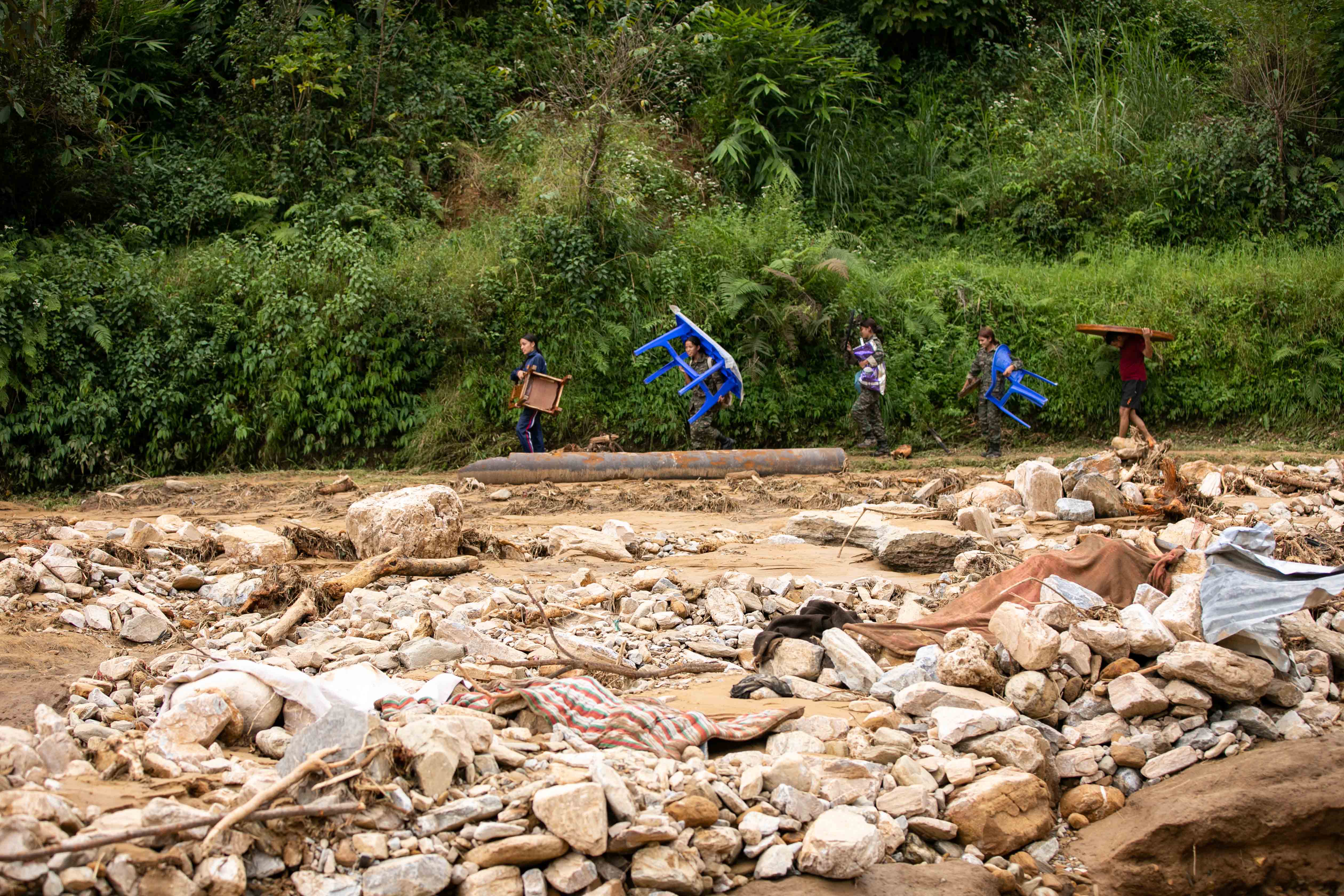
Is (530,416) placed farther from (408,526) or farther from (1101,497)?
(1101,497)

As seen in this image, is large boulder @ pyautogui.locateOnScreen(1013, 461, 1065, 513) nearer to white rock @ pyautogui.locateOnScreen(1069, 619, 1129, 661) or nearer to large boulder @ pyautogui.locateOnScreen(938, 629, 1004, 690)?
white rock @ pyautogui.locateOnScreen(1069, 619, 1129, 661)

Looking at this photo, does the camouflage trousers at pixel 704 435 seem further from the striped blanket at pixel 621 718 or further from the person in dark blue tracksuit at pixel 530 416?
the striped blanket at pixel 621 718

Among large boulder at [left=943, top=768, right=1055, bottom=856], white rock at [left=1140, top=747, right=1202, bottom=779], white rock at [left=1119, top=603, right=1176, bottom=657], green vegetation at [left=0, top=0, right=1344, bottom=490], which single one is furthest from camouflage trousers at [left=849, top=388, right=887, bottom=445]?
large boulder at [left=943, top=768, right=1055, bottom=856]

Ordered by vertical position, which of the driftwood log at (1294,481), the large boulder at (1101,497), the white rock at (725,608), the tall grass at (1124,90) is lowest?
the driftwood log at (1294,481)

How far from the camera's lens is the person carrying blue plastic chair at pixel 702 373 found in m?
12.9

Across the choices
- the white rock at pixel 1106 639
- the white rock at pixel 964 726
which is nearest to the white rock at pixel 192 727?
the white rock at pixel 964 726

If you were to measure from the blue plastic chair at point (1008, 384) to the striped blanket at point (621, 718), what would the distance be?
979 centimetres

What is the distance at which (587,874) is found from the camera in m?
3.46

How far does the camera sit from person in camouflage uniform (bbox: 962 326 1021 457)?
13562mm

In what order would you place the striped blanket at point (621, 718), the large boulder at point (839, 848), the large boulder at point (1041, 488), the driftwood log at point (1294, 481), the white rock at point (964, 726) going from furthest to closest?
1. the driftwood log at point (1294, 481)
2. the large boulder at point (1041, 488)
3. the white rock at point (964, 726)
4. the striped blanket at point (621, 718)
5. the large boulder at point (839, 848)

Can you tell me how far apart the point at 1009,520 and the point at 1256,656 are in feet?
13.1

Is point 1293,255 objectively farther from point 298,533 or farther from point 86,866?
point 86,866

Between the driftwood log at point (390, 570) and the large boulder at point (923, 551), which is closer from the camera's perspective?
the driftwood log at point (390, 570)

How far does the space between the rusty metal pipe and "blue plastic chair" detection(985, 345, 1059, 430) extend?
2624 mm
